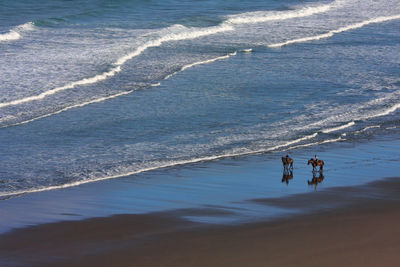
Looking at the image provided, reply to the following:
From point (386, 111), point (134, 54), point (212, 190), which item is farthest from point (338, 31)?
point (212, 190)

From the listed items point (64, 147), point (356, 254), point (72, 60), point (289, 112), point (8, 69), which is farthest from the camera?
point (72, 60)

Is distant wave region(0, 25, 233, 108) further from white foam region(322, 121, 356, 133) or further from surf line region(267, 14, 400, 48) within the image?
white foam region(322, 121, 356, 133)

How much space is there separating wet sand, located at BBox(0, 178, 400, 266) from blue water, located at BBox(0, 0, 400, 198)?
299 centimetres

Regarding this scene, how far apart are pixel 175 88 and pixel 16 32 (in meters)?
12.4

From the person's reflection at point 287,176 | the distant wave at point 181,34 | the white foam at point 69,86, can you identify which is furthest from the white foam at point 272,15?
the person's reflection at point 287,176

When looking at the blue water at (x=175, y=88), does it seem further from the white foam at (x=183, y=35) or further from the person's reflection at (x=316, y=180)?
the person's reflection at (x=316, y=180)

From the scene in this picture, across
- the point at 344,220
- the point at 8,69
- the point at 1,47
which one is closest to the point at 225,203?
the point at 344,220

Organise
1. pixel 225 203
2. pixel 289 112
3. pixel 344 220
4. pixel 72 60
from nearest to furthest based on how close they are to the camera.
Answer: pixel 344 220
pixel 225 203
pixel 289 112
pixel 72 60

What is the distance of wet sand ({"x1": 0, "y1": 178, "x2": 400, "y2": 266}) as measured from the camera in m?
10.9

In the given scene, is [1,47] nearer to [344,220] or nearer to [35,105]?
[35,105]

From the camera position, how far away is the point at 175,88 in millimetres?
24594

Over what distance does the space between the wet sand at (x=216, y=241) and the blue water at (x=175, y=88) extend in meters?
2.99

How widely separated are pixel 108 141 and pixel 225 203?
18.7 feet

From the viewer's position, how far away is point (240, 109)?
2189 cm
